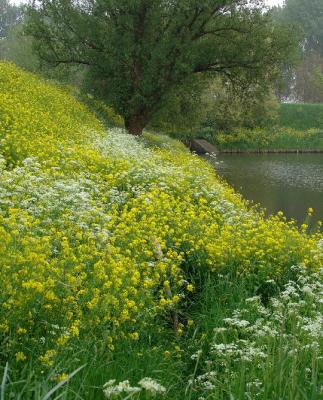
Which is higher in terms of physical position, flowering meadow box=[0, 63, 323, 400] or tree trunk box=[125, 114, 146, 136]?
tree trunk box=[125, 114, 146, 136]

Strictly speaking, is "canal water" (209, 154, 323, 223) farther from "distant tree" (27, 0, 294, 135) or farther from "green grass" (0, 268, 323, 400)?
"green grass" (0, 268, 323, 400)

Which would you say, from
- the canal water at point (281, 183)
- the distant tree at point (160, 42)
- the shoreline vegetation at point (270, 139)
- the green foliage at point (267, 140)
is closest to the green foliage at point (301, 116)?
the shoreline vegetation at point (270, 139)

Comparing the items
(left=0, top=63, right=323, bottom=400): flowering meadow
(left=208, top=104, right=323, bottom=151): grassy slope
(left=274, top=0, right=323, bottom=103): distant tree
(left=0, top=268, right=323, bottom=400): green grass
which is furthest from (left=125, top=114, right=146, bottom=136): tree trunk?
(left=274, top=0, right=323, bottom=103): distant tree

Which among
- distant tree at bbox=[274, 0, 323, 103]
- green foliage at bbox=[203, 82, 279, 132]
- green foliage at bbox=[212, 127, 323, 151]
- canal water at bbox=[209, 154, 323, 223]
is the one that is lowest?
canal water at bbox=[209, 154, 323, 223]

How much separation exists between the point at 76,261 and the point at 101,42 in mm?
19133

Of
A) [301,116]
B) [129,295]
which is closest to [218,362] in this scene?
[129,295]

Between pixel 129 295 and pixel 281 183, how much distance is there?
18242mm

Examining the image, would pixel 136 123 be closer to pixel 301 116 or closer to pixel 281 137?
pixel 281 137

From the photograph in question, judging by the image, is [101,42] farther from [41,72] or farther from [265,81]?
[265,81]

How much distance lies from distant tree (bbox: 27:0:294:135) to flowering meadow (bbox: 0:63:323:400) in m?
12.9

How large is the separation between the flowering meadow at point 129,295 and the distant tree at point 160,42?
1286 cm

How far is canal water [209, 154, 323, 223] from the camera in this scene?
54.6 ft

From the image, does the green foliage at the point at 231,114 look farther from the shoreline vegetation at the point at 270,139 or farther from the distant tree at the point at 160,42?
the distant tree at the point at 160,42

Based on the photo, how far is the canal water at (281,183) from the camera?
1666cm
